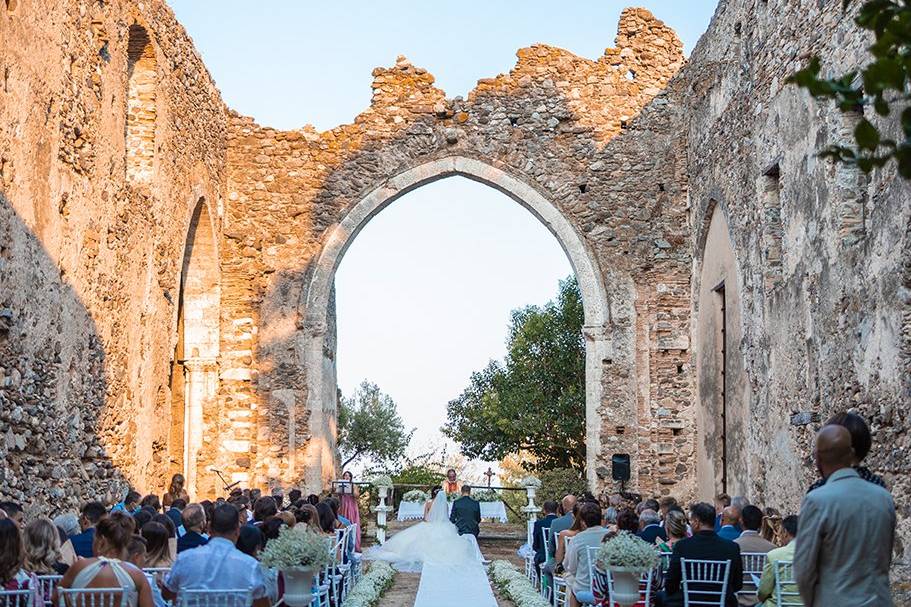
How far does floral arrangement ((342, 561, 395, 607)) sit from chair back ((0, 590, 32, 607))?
16.4ft

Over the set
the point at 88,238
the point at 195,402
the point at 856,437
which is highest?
the point at 88,238

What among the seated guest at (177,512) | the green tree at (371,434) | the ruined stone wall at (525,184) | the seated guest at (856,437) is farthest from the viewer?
the green tree at (371,434)

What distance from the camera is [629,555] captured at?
6.78m

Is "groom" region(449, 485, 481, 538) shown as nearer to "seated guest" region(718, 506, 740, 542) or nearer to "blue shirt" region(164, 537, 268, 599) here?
"seated guest" region(718, 506, 740, 542)

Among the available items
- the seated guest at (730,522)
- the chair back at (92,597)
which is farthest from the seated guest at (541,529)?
the chair back at (92,597)

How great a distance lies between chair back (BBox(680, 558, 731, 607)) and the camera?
668 cm

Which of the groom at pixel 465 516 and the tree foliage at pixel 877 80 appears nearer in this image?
the tree foliage at pixel 877 80

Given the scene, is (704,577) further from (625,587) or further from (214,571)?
(214,571)

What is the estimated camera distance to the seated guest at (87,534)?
7.20m

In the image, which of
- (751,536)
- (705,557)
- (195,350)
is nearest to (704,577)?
(705,557)

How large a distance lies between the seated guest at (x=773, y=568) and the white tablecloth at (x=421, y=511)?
1131cm

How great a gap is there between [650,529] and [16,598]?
475 centimetres

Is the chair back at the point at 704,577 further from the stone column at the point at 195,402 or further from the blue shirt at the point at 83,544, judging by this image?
the stone column at the point at 195,402

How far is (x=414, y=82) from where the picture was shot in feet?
56.2
